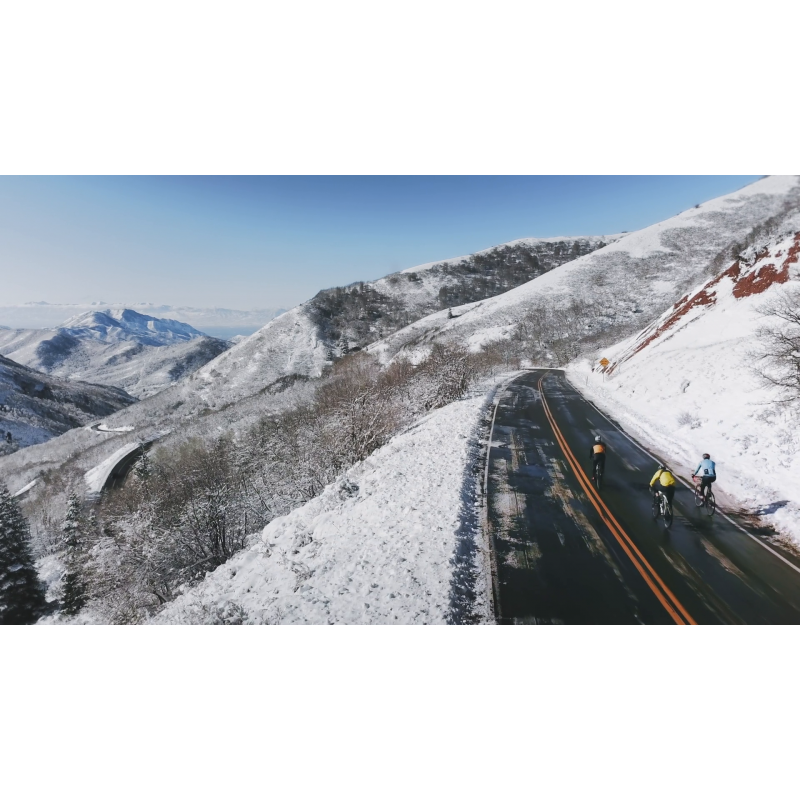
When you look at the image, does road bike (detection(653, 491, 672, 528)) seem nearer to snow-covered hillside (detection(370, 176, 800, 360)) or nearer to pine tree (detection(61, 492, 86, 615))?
pine tree (detection(61, 492, 86, 615))

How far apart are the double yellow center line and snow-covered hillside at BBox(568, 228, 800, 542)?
3355mm

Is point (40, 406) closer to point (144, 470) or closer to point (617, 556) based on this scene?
point (144, 470)

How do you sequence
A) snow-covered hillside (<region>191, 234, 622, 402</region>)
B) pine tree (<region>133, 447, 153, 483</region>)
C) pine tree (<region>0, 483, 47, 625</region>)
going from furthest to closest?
snow-covered hillside (<region>191, 234, 622, 402</region>) → pine tree (<region>133, 447, 153, 483</region>) → pine tree (<region>0, 483, 47, 625</region>)

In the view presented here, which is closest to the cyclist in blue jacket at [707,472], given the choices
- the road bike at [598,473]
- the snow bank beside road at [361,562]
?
the road bike at [598,473]

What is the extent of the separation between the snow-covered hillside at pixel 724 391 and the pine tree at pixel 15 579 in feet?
99.5

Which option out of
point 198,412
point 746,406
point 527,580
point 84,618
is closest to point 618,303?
point 746,406

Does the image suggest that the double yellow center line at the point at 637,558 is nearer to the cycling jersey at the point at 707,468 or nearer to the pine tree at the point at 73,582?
the cycling jersey at the point at 707,468

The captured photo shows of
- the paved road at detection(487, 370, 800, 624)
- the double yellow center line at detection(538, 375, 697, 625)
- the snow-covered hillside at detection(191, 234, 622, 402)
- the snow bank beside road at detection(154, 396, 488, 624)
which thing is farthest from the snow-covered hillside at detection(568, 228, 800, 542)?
the snow-covered hillside at detection(191, 234, 622, 402)

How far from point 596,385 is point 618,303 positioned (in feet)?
153

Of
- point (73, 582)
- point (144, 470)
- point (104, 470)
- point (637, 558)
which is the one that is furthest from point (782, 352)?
point (104, 470)

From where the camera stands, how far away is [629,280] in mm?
71875

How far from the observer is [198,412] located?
7612cm

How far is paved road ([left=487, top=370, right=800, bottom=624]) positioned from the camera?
612 cm

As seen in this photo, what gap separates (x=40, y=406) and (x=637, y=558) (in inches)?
6817
